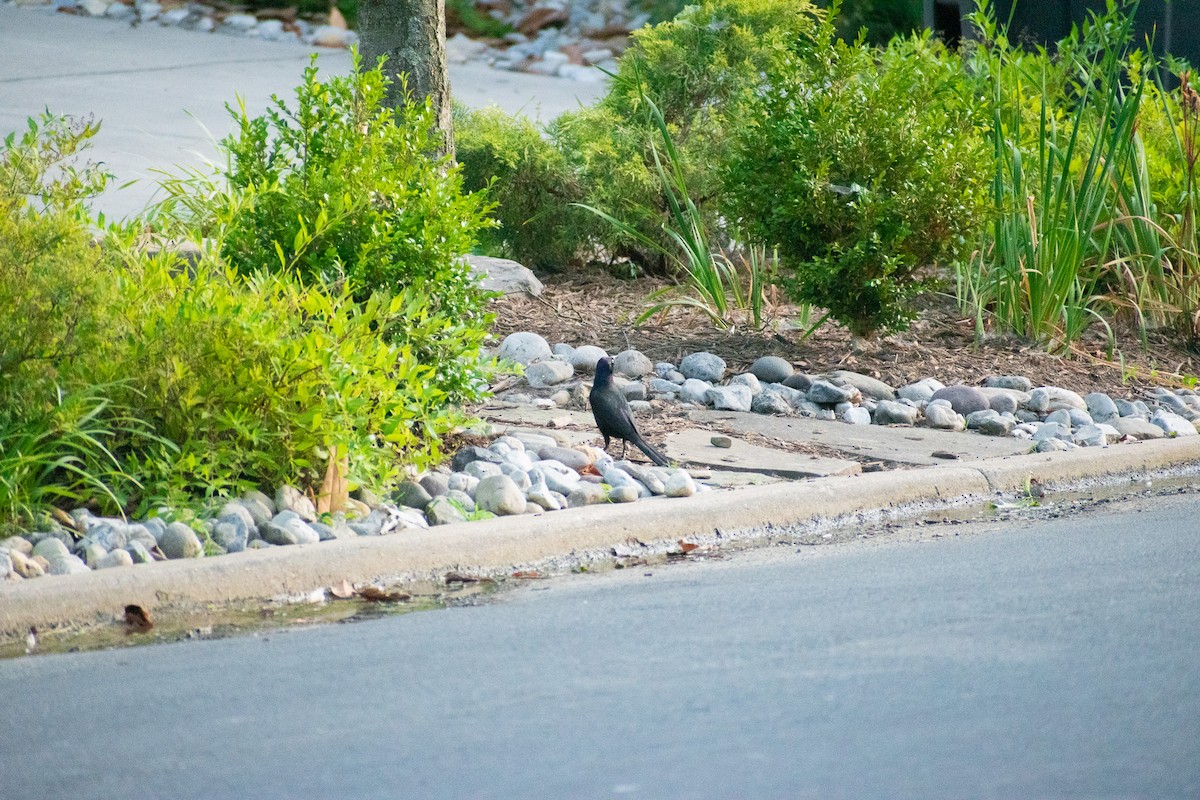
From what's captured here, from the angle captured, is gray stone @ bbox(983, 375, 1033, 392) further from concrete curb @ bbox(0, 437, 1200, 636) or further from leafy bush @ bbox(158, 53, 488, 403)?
leafy bush @ bbox(158, 53, 488, 403)

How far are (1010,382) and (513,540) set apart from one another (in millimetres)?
3768

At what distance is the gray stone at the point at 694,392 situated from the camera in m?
7.04

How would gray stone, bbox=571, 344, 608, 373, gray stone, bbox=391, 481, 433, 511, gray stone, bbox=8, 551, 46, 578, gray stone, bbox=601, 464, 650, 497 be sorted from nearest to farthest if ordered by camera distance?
gray stone, bbox=8, 551, 46, 578 < gray stone, bbox=391, 481, 433, 511 < gray stone, bbox=601, 464, 650, 497 < gray stone, bbox=571, 344, 608, 373

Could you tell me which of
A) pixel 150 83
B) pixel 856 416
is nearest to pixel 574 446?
pixel 856 416

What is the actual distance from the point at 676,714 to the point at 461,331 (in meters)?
2.73

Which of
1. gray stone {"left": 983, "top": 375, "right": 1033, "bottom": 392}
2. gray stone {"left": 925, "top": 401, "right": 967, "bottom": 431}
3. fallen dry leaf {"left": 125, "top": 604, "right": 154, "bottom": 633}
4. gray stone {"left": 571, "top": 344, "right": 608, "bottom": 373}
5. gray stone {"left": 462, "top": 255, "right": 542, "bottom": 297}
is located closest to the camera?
fallen dry leaf {"left": 125, "top": 604, "right": 154, "bottom": 633}

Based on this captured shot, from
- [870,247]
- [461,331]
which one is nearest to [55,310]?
[461,331]

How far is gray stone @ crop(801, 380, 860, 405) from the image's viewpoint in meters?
7.01

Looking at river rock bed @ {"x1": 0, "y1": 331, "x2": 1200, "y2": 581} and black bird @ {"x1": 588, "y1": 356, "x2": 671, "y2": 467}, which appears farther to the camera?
black bird @ {"x1": 588, "y1": 356, "x2": 671, "y2": 467}

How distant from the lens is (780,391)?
7.12m

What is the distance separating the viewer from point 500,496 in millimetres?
4941

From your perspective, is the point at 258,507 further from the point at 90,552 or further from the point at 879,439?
the point at 879,439

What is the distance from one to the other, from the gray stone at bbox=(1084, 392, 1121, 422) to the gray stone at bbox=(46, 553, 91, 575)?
5018 mm

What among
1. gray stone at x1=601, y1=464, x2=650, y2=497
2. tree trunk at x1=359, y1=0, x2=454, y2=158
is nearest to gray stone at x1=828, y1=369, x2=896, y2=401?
gray stone at x1=601, y1=464, x2=650, y2=497
